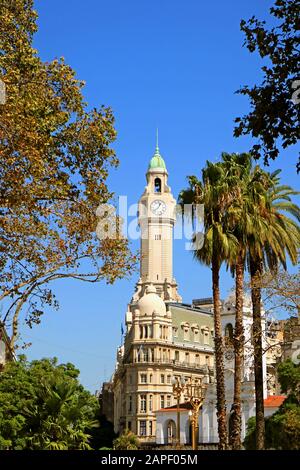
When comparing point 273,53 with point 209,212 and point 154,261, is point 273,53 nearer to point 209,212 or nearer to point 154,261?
point 209,212

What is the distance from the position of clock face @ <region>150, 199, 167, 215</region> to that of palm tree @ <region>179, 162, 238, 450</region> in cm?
11064

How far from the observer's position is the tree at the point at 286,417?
4456cm

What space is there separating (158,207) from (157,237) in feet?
25.1

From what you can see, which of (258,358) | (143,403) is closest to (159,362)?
(143,403)

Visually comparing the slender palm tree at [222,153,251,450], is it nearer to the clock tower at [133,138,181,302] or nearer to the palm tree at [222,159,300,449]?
the palm tree at [222,159,300,449]

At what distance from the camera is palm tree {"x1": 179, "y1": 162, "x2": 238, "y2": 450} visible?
122ft

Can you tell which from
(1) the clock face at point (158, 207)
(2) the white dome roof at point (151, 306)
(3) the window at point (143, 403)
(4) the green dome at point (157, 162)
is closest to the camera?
(3) the window at point (143, 403)

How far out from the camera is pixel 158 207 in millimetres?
151625

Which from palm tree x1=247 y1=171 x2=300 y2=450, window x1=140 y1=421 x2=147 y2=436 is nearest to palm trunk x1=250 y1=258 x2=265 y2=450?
palm tree x1=247 y1=171 x2=300 y2=450

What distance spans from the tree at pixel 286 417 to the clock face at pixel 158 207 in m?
100

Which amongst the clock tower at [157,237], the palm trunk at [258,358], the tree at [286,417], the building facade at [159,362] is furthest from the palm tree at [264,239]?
the clock tower at [157,237]

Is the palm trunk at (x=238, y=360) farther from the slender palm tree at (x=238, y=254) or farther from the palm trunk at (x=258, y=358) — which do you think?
the palm trunk at (x=258, y=358)
